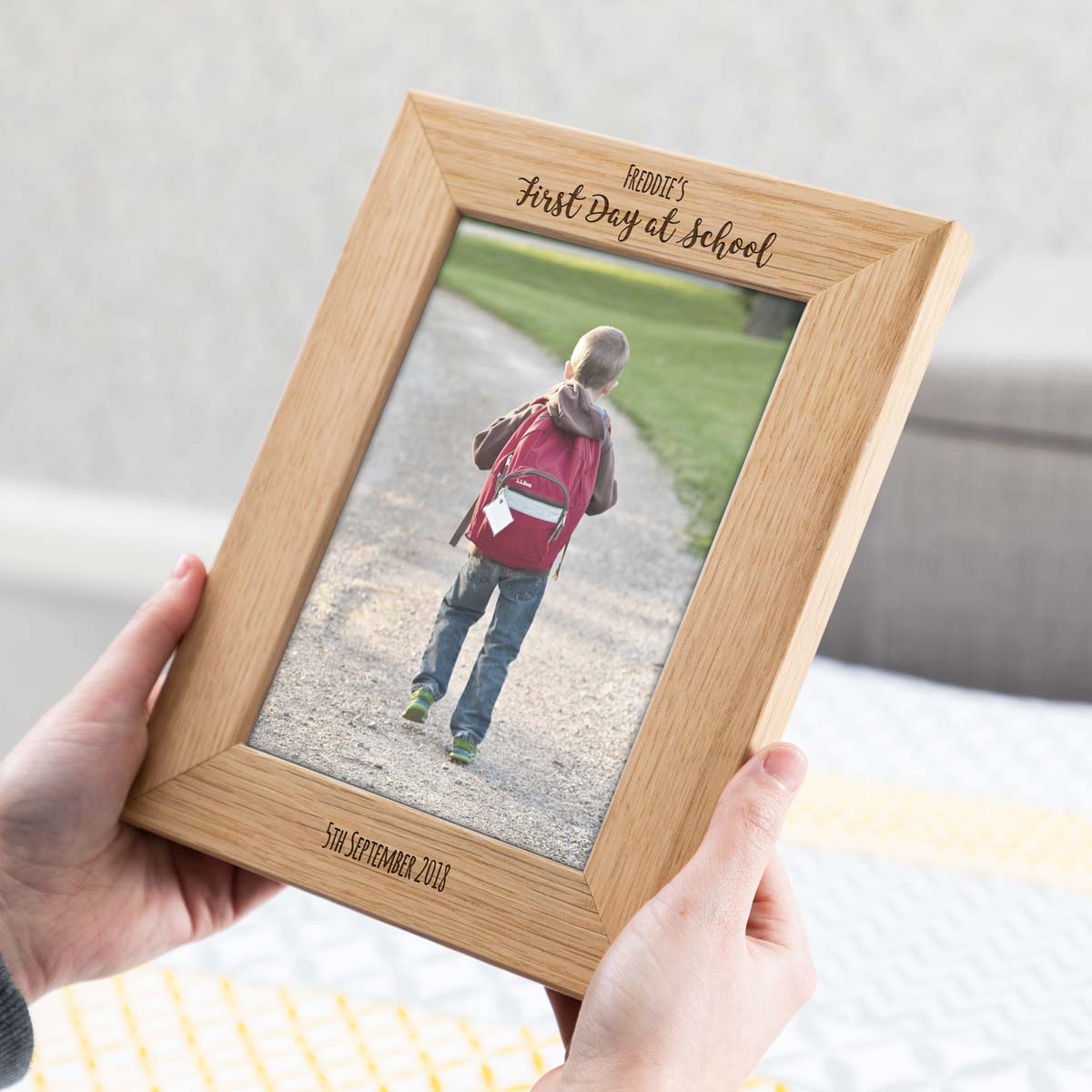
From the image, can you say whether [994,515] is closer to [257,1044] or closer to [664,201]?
[664,201]

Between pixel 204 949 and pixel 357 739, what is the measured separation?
0.23 meters

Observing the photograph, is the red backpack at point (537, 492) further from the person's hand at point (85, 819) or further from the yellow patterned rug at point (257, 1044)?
the yellow patterned rug at point (257, 1044)

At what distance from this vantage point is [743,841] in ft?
1.78

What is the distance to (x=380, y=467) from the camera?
674 mm

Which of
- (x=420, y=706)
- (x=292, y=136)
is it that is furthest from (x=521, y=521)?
(x=292, y=136)

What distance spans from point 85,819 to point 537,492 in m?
0.34

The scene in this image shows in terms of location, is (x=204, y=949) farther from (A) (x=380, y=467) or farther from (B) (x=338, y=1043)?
(A) (x=380, y=467)

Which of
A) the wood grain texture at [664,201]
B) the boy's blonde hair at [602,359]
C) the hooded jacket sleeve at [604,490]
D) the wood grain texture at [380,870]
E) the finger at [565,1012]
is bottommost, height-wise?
the finger at [565,1012]

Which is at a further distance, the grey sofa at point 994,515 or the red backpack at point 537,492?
the grey sofa at point 994,515

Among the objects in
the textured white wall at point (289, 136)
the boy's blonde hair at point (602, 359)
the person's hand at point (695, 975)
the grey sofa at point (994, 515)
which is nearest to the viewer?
the person's hand at point (695, 975)

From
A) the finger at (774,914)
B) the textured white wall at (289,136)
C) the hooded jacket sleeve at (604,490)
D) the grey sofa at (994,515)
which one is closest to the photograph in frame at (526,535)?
the hooded jacket sleeve at (604,490)

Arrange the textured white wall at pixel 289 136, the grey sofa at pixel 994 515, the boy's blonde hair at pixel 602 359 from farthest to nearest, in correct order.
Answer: the textured white wall at pixel 289 136 < the grey sofa at pixel 994 515 < the boy's blonde hair at pixel 602 359

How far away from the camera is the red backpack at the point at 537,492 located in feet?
2.09

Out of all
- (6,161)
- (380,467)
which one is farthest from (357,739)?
(6,161)
